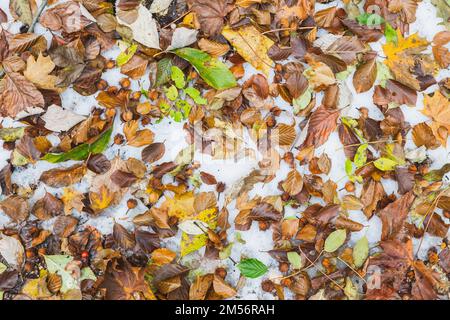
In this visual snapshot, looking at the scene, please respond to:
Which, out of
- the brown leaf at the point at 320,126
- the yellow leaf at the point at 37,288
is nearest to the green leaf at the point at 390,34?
the brown leaf at the point at 320,126

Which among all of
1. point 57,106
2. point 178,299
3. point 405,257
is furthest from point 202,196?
point 405,257

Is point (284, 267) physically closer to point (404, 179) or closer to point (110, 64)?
point (404, 179)

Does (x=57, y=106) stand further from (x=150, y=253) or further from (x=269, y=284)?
(x=269, y=284)

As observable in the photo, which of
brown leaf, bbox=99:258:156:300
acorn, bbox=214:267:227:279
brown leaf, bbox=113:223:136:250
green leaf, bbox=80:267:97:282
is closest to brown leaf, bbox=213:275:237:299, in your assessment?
acorn, bbox=214:267:227:279

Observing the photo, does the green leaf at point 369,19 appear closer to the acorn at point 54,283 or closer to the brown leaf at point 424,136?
the brown leaf at point 424,136

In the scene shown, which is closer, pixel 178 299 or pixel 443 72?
pixel 178 299

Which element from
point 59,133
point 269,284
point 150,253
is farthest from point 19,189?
point 269,284
